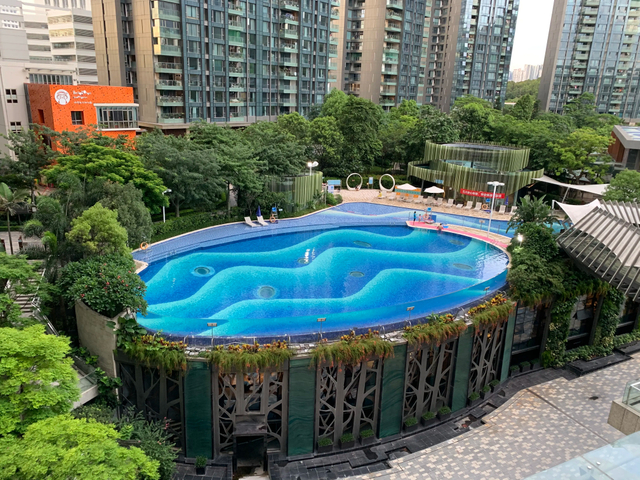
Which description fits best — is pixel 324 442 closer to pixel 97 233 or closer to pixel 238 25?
pixel 97 233

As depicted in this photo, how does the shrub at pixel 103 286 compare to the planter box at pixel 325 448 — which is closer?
the shrub at pixel 103 286

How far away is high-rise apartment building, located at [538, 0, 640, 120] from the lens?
8938cm

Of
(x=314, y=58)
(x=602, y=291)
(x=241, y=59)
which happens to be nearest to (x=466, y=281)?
(x=602, y=291)

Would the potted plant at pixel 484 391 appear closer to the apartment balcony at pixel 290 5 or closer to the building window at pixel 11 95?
the building window at pixel 11 95

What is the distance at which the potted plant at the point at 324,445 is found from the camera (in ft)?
53.8

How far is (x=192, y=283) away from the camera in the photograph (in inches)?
945

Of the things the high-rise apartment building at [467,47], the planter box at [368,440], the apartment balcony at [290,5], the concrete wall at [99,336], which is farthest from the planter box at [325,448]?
the high-rise apartment building at [467,47]

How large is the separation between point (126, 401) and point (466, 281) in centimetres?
1709

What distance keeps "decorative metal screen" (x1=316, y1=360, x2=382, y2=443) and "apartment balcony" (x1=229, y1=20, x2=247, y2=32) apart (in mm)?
47935

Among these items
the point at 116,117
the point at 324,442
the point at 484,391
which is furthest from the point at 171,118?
the point at 484,391

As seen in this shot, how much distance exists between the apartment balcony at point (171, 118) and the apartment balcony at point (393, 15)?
4097 cm

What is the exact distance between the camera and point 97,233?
18344mm

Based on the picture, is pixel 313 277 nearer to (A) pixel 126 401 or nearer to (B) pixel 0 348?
(A) pixel 126 401

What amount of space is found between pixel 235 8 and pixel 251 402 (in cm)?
4945
